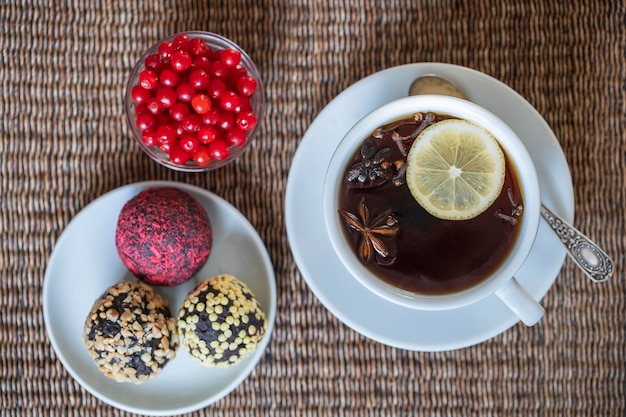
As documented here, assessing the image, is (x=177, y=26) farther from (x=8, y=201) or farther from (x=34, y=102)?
(x=8, y=201)

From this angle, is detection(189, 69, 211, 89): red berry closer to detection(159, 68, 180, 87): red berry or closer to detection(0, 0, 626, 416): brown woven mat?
detection(159, 68, 180, 87): red berry

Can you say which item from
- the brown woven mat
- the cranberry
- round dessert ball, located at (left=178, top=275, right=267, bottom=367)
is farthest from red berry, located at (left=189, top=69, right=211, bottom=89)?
round dessert ball, located at (left=178, top=275, right=267, bottom=367)

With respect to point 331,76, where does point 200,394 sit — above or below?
below

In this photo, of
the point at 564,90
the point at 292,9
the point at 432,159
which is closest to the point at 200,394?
the point at 432,159

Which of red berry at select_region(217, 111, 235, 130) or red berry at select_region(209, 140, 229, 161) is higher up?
red berry at select_region(217, 111, 235, 130)

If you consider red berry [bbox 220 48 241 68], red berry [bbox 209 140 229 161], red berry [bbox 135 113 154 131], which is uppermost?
red berry [bbox 220 48 241 68]

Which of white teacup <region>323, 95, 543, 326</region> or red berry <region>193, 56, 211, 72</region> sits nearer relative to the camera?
white teacup <region>323, 95, 543, 326</region>
